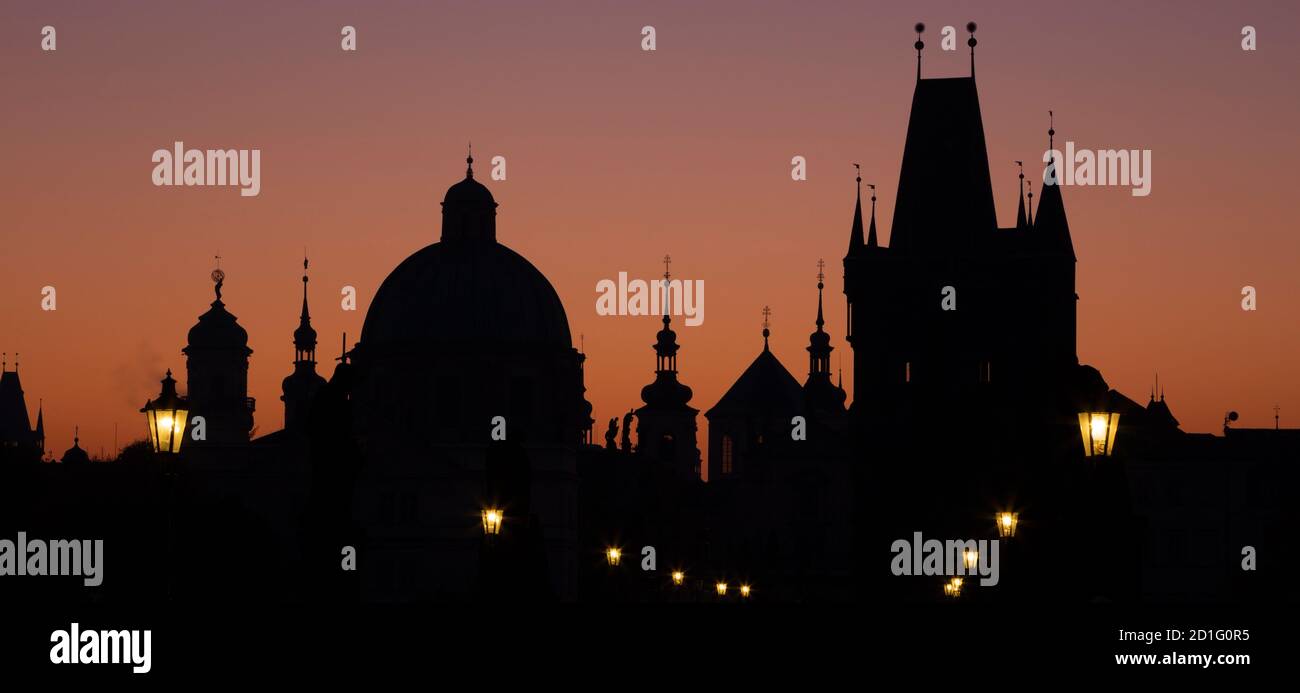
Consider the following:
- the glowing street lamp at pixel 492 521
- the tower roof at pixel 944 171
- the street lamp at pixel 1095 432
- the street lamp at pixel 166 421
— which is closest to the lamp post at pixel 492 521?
the glowing street lamp at pixel 492 521

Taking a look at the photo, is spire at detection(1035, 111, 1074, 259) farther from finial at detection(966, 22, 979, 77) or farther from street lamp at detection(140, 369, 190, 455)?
street lamp at detection(140, 369, 190, 455)

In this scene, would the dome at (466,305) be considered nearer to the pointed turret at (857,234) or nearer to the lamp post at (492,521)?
the pointed turret at (857,234)

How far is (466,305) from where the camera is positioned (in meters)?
192

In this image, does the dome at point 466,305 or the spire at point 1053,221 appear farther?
the dome at point 466,305

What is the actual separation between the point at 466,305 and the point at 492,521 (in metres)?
147

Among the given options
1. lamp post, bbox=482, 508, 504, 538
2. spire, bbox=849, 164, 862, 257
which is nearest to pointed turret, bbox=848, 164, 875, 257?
spire, bbox=849, 164, 862, 257

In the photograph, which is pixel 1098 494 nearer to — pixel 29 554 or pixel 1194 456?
pixel 29 554

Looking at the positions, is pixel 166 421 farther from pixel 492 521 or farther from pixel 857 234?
pixel 857 234

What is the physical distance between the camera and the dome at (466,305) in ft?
630

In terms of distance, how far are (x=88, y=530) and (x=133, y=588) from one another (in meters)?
16.9

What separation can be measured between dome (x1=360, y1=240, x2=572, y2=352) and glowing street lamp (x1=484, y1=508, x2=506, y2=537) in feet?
476

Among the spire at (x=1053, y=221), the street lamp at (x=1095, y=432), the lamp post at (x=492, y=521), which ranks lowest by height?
the lamp post at (x=492, y=521)

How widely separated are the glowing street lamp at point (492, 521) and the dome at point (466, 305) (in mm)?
145106

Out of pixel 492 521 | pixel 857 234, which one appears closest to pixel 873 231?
pixel 857 234
